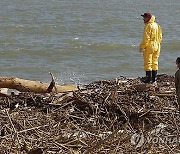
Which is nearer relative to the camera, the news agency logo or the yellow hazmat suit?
the news agency logo

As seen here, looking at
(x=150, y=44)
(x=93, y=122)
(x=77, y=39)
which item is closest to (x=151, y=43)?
(x=150, y=44)

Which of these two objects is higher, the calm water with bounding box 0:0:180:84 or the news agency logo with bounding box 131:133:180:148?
the news agency logo with bounding box 131:133:180:148

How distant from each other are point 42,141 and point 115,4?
3009 centimetres

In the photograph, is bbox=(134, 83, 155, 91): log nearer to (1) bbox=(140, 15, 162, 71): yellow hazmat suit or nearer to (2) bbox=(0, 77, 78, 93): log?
(2) bbox=(0, 77, 78, 93): log

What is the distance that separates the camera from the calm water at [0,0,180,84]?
1591 centimetres

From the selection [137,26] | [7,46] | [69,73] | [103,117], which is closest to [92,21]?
[137,26]

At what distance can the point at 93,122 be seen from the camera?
714 cm

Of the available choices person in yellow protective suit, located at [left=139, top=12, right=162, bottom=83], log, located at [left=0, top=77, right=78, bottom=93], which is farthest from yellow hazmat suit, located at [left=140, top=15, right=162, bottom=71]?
log, located at [left=0, top=77, right=78, bottom=93]

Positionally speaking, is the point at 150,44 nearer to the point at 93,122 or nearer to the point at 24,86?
the point at 24,86

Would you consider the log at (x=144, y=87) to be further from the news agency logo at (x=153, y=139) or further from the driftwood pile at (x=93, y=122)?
the news agency logo at (x=153, y=139)

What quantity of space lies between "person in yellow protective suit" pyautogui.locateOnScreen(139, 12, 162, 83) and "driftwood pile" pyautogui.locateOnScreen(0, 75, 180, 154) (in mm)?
1232

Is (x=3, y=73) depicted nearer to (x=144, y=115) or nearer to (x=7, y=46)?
(x=7, y=46)

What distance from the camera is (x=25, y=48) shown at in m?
19.0

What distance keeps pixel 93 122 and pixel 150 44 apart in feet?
11.3
